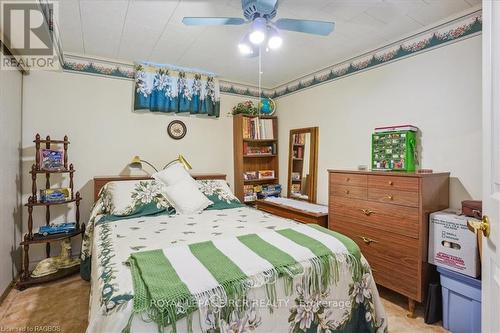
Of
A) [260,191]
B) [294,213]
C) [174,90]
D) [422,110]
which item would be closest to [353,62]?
[422,110]

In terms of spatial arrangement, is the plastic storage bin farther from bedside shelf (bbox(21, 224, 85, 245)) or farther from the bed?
bedside shelf (bbox(21, 224, 85, 245))

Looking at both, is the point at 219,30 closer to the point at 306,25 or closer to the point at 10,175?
the point at 306,25

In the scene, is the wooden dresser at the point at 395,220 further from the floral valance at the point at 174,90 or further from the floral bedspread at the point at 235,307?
the floral valance at the point at 174,90

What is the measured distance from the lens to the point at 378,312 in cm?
158

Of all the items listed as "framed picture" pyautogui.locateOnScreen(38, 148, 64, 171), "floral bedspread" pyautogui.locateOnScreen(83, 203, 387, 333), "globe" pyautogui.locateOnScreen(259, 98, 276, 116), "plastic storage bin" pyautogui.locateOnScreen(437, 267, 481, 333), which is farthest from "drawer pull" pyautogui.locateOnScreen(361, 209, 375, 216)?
"framed picture" pyautogui.locateOnScreen(38, 148, 64, 171)

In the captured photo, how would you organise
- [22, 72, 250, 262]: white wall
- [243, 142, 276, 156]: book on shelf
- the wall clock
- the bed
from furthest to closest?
[243, 142, 276, 156]: book on shelf
the wall clock
[22, 72, 250, 262]: white wall
the bed

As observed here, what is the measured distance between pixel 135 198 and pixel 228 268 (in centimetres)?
155

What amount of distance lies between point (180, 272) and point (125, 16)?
79.0 inches

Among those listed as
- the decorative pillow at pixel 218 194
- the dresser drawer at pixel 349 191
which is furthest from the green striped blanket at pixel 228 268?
the decorative pillow at pixel 218 194

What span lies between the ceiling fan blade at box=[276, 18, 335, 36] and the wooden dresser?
123 cm

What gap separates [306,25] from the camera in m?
1.65

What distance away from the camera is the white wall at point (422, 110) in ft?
6.42

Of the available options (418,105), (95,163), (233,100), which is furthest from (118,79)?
(418,105)

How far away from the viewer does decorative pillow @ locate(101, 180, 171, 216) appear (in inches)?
89.1
